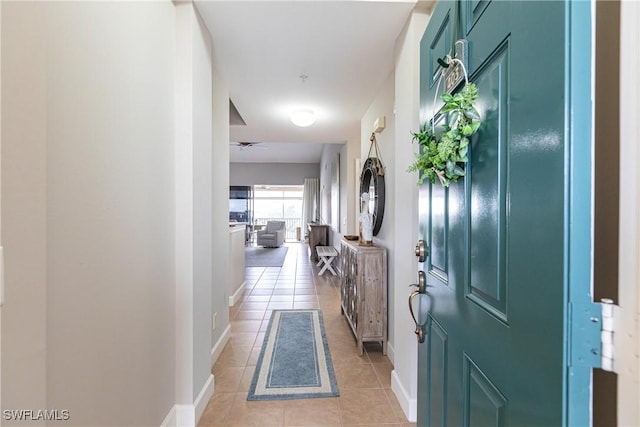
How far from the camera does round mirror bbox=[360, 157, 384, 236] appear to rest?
2.71 metres

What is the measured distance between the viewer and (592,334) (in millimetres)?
473

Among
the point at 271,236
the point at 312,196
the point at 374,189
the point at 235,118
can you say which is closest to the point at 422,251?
the point at 374,189

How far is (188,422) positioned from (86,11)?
6.46 ft

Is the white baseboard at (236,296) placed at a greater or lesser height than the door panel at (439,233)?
lesser

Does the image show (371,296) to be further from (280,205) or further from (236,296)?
(280,205)

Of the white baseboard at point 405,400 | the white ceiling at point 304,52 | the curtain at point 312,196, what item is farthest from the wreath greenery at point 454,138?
the curtain at point 312,196

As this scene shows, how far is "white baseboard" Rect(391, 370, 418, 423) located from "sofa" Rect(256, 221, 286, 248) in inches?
318

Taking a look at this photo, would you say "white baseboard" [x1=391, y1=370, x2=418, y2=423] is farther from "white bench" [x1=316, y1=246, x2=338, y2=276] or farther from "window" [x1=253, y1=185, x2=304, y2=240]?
"window" [x1=253, y1=185, x2=304, y2=240]

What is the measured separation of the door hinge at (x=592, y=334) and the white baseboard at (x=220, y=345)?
248 cm

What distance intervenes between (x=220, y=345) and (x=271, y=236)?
24.0 feet

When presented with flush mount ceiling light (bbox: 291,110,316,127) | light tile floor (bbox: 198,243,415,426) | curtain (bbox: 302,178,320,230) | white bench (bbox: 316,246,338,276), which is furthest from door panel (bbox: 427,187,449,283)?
curtain (bbox: 302,178,320,230)

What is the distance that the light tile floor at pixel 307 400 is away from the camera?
1.78m

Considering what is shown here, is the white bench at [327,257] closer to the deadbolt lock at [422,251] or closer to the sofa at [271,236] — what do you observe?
the sofa at [271,236]

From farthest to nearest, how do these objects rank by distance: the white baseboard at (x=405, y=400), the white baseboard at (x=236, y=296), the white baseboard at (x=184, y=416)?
1. the white baseboard at (x=236, y=296)
2. the white baseboard at (x=405, y=400)
3. the white baseboard at (x=184, y=416)
